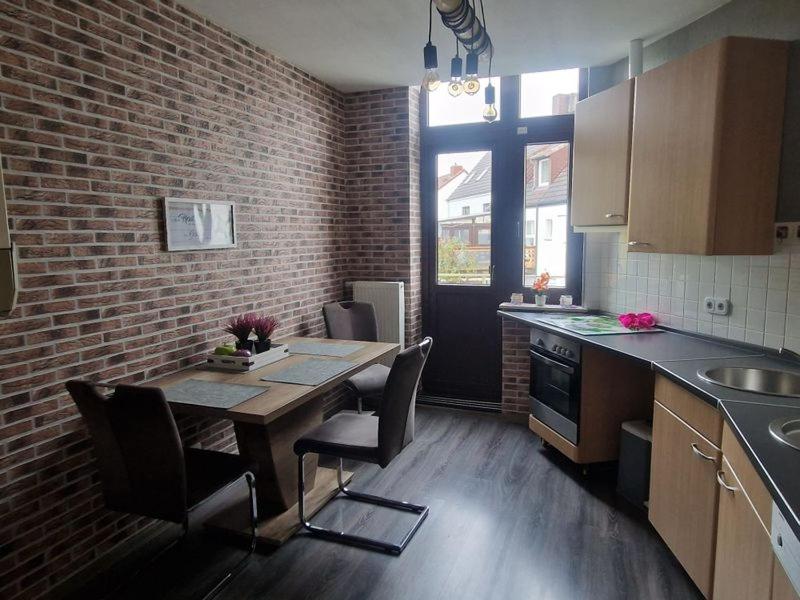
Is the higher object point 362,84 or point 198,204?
point 362,84

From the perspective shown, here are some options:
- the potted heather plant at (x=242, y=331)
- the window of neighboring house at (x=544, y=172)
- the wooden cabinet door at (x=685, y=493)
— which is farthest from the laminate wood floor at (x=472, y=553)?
the window of neighboring house at (x=544, y=172)

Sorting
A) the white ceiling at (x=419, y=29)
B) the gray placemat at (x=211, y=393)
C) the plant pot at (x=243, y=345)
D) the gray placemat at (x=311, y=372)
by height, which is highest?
the white ceiling at (x=419, y=29)

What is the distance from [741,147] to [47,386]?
Result: 3.11 metres

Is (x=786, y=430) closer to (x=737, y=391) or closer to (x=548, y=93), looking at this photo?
(x=737, y=391)

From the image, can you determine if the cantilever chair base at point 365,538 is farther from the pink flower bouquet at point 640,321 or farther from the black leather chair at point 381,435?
the pink flower bouquet at point 640,321

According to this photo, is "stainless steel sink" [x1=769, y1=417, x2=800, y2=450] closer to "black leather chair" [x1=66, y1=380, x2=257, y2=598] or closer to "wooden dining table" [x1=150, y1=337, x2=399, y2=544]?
"wooden dining table" [x1=150, y1=337, x2=399, y2=544]

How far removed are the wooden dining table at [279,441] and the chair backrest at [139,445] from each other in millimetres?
409

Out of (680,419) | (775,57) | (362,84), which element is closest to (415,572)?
(680,419)

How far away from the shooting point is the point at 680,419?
2.07 metres

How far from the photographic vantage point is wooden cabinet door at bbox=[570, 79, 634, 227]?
110 inches

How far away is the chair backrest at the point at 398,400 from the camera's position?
2.19 metres

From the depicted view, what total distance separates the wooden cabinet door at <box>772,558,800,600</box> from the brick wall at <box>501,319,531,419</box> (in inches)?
103

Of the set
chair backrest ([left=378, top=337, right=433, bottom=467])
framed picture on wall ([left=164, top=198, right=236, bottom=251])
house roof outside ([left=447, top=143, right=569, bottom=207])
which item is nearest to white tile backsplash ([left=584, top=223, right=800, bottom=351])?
house roof outside ([left=447, top=143, right=569, bottom=207])

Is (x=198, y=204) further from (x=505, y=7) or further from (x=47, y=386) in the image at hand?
(x=505, y=7)
